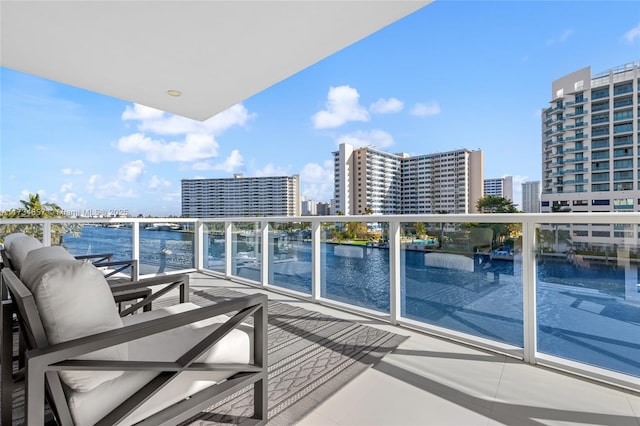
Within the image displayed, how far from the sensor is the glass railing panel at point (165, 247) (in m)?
5.18

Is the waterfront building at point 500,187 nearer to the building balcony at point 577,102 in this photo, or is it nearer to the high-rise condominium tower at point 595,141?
the high-rise condominium tower at point 595,141

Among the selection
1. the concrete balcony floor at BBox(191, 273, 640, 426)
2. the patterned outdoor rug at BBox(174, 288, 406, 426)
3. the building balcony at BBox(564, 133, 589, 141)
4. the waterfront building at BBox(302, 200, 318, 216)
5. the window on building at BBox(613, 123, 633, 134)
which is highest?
the window on building at BBox(613, 123, 633, 134)

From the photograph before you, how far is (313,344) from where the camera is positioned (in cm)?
256

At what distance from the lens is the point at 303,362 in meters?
2.25

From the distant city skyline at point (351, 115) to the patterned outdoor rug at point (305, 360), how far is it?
29.5 feet

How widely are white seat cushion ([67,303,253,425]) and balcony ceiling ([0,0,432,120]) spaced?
231 centimetres

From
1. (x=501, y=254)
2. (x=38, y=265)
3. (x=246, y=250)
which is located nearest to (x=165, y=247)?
(x=246, y=250)

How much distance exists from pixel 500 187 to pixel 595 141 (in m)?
8.43

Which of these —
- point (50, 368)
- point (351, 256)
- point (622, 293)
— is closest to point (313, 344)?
point (351, 256)

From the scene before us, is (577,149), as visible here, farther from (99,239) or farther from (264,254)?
(99,239)

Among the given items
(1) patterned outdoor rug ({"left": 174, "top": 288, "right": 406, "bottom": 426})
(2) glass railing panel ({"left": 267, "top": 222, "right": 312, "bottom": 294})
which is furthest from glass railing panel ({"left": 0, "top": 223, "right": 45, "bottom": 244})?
(1) patterned outdoor rug ({"left": 174, "top": 288, "right": 406, "bottom": 426})

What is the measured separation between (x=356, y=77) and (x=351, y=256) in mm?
23499

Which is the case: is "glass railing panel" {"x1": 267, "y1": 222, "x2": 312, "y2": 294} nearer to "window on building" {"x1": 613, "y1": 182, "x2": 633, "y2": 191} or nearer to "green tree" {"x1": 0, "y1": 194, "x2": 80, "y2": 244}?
"green tree" {"x1": 0, "y1": 194, "x2": 80, "y2": 244}

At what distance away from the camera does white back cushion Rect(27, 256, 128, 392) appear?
3.46 ft
